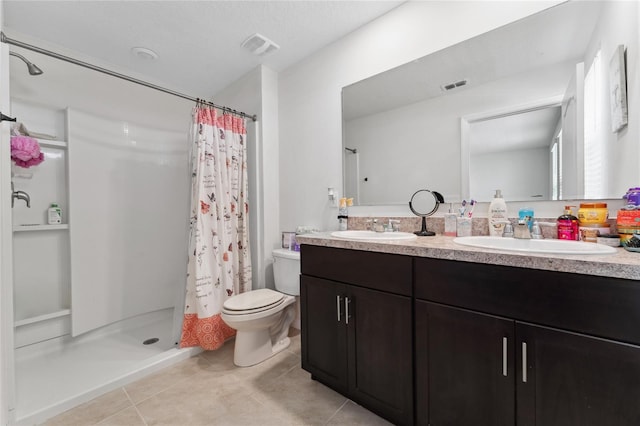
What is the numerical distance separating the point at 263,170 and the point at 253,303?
3.76 feet

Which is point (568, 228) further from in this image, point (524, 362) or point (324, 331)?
point (324, 331)

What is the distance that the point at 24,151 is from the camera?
5.46ft

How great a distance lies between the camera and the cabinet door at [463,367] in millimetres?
→ 890

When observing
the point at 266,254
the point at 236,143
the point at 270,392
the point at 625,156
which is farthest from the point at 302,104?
the point at 270,392

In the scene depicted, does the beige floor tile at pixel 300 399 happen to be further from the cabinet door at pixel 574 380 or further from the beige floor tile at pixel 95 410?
the cabinet door at pixel 574 380

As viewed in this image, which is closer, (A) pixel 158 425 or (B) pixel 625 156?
(B) pixel 625 156

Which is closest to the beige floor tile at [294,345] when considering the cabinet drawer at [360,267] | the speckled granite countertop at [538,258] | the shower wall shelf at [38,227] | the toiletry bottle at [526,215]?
the cabinet drawer at [360,267]

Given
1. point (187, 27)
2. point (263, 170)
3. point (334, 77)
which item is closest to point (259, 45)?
point (187, 27)

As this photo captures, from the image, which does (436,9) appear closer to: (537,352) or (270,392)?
(537,352)

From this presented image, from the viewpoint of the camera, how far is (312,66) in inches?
85.7

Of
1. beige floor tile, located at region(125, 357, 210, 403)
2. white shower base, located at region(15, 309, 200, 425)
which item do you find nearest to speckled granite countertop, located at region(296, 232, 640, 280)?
beige floor tile, located at region(125, 357, 210, 403)

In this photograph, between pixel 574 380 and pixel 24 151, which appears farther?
pixel 24 151

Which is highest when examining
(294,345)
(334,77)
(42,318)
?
(334,77)

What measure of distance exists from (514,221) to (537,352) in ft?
2.27
